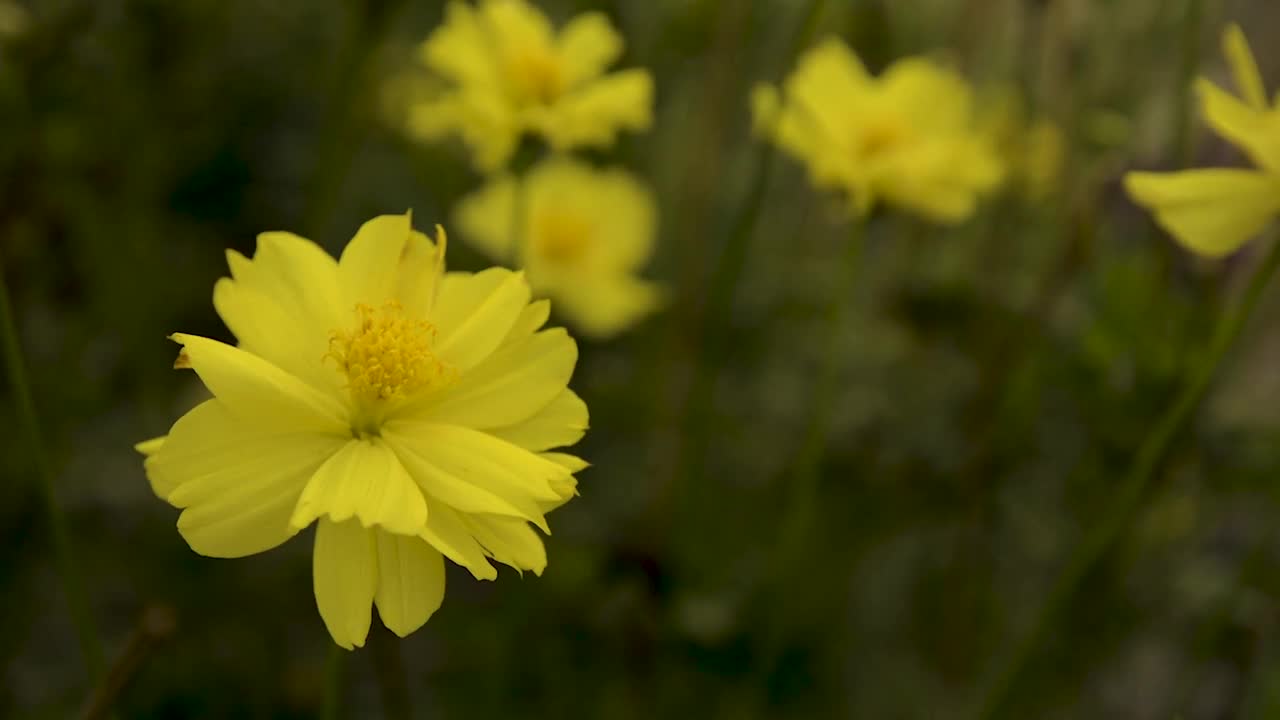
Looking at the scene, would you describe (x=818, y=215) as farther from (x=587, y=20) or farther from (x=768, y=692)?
(x=587, y=20)

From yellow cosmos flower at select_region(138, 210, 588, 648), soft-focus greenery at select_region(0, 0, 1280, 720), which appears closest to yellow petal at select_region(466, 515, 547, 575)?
yellow cosmos flower at select_region(138, 210, 588, 648)

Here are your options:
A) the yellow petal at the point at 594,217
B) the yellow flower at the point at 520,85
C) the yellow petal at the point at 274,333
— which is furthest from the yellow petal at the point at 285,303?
the yellow petal at the point at 594,217

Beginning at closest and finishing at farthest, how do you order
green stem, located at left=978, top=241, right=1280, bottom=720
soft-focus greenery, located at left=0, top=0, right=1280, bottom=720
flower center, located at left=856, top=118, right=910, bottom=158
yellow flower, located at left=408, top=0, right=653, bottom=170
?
green stem, located at left=978, top=241, right=1280, bottom=720 < yellow flower, located at left=408, top=0, right=653, bottom=170 < flower center, located at left=856, top=118, right=910, bottom=158 < soft-focus greenery, located at left=0, top=0, right=1280, bottom=720

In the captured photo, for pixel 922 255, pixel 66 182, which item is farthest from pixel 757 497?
pixel 66 182

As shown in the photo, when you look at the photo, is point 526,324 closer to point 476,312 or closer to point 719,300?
point 476,312

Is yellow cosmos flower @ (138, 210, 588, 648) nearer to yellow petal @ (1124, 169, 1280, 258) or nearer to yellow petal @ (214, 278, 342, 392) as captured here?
yellow petal @ (214, 278, 342, 392)

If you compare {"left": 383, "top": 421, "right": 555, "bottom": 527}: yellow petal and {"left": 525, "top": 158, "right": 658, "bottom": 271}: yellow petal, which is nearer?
{"left": 383, "top": 421, "right": 555, "bottom": 527}: yellow petal
